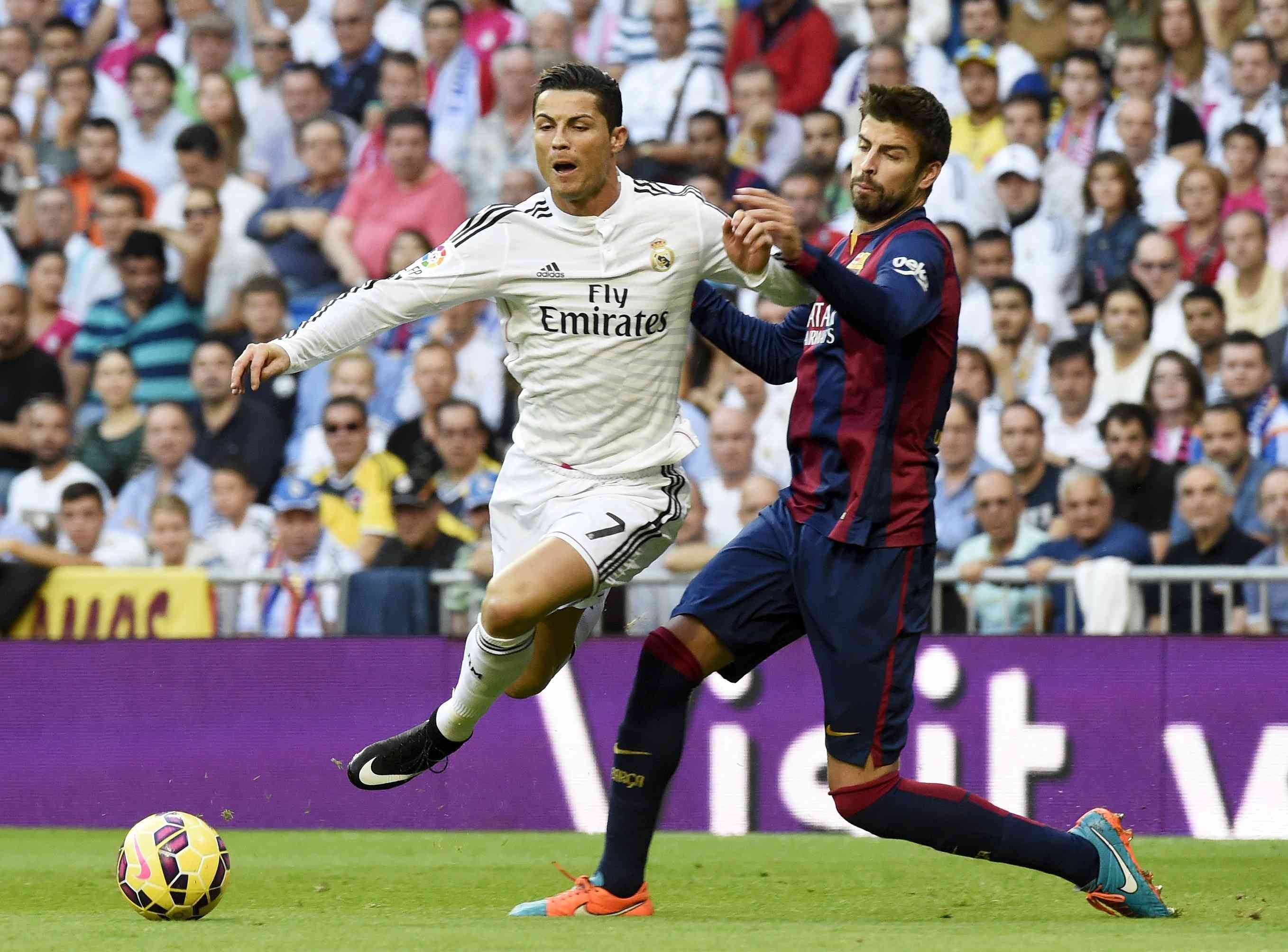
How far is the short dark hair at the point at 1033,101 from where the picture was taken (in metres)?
11.8

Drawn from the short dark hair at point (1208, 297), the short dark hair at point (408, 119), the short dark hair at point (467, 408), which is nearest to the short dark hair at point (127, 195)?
the short dark hair at point (408, 119)

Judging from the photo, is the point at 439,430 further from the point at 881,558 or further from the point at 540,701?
the point at 881,558

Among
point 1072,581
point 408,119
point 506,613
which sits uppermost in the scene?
point 408,119

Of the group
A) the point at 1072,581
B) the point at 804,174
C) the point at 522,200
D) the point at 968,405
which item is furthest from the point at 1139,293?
the point at 522,200

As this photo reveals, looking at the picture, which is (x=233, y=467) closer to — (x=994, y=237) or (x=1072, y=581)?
(x=994, y=237)

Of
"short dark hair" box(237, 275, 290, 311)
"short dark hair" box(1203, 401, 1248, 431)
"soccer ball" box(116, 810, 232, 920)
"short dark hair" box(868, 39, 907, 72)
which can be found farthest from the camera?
"short dark hair" box(237, 275, 290, 311)

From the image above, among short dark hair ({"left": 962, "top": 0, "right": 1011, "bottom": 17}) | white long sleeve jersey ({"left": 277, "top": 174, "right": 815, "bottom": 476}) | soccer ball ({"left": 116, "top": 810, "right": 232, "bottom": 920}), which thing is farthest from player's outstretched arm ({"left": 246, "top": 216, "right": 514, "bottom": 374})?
short dark hair ({"left": 962, "top": 0, "right": 1011, "bottom": 17})

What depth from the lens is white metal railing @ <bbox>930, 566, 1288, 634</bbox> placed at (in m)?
8.93

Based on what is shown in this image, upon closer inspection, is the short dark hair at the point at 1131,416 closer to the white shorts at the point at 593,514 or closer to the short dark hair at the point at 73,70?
the white shorts at the point at 593,514

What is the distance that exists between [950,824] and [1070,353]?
5.31 meters

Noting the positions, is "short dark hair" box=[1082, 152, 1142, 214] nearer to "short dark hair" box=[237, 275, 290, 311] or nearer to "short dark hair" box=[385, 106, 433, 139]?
"short dark hair" box=[385, 106, 433, 139]

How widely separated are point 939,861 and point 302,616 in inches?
147

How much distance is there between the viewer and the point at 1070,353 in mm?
10633

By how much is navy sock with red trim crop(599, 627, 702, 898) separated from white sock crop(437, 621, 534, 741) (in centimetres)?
41
